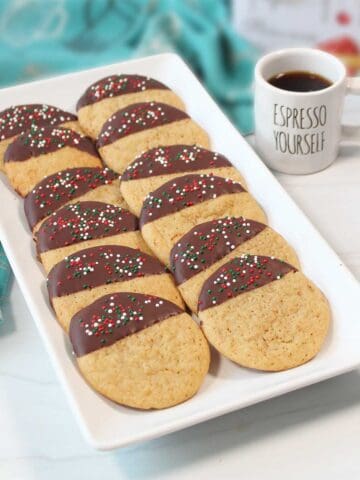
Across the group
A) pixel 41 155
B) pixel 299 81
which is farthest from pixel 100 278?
pixel 299 81

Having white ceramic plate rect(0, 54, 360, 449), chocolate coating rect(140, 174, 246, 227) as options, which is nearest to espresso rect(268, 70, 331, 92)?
white ceramic plate rect(0, 54, 360, 449)

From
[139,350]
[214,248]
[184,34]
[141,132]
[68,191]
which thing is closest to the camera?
[139,350]

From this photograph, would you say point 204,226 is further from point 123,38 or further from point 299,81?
point 123,38

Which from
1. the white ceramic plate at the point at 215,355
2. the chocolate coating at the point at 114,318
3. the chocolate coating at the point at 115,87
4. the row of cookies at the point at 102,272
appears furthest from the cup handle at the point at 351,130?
the chocolate coating at the point at 114,318

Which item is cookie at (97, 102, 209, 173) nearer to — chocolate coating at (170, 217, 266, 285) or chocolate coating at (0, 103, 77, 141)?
chocolate coating at (0, 103, 77, 141)

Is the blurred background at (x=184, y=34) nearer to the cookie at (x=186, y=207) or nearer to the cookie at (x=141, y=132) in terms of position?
the cookie at (x=141, y=132)

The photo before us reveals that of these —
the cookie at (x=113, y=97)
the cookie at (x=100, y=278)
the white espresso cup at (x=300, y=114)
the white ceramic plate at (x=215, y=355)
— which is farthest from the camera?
the cookie at (x=113, y=97)

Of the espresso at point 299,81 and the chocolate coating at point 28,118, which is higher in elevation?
Result: the espresso at point 299,81
